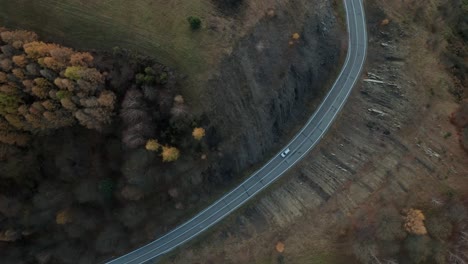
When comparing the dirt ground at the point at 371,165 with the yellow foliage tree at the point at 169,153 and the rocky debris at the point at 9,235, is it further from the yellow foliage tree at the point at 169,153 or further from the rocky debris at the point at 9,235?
the rocky debris at the point at 9,235

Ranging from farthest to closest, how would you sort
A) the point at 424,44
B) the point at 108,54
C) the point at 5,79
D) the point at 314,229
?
the point at 424,44 < the point at 314,229 < the point at 108,54 < the point at 5,79

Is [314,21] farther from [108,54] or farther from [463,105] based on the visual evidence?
[108,54]

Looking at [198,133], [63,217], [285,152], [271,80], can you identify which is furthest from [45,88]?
[285,152]

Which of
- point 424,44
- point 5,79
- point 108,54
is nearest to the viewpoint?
point 5,79

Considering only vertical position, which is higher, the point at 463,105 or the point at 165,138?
the point at 463,105

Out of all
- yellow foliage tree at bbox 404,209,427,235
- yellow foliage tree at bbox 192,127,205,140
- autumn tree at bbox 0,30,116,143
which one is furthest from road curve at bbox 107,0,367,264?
autumn tree at bbox 0,30,116,143

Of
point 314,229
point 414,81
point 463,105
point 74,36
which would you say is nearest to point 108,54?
point 74,36
